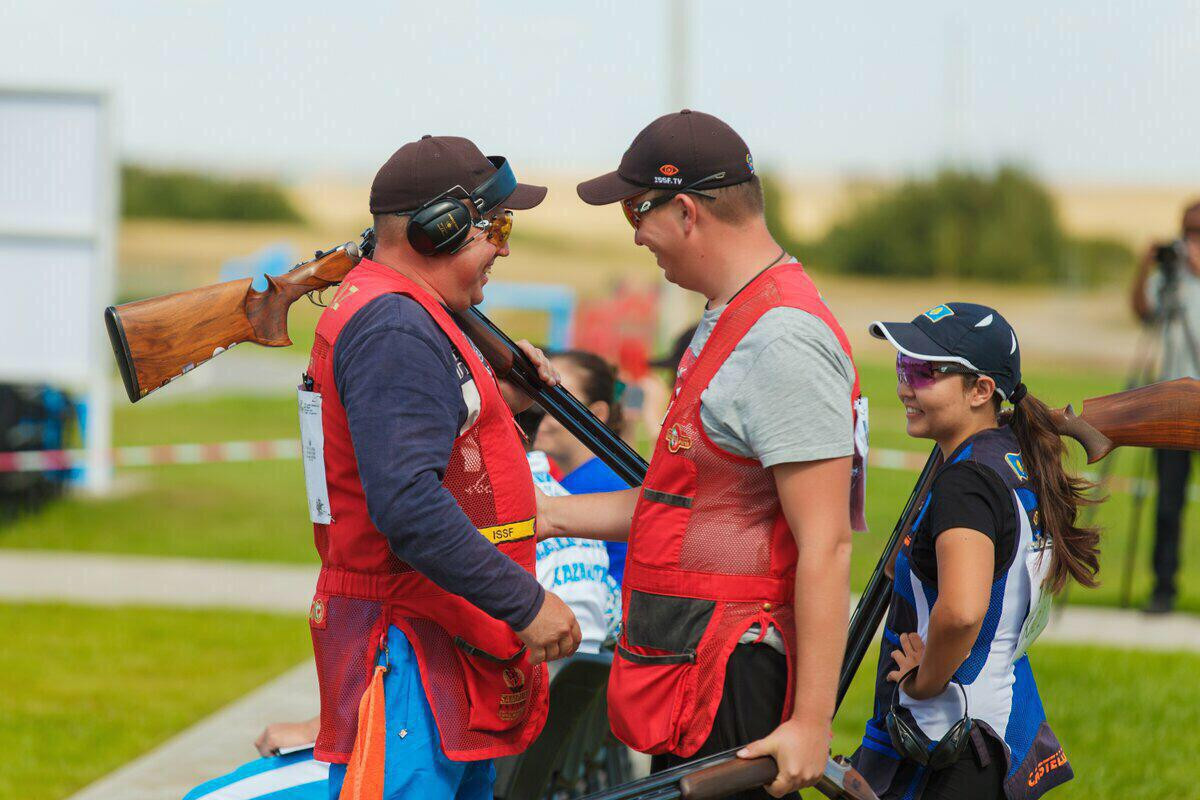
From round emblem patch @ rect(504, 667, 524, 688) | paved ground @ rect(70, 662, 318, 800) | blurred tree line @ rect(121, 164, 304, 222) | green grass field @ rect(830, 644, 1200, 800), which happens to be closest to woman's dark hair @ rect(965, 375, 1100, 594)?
round emblem patch @ rect(504, 667, 524, 688)

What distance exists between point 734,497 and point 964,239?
155ft

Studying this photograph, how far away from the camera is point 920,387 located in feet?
10.8

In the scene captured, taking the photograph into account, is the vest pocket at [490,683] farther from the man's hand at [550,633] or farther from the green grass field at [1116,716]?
the green grass field at [1116,716]

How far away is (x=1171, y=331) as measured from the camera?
7.95m

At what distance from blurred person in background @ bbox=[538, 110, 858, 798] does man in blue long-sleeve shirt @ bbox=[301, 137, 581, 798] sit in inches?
9.1

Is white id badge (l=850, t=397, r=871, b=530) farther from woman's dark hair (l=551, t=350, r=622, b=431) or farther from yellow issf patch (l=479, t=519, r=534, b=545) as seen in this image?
woman's dark hair (l=551, t=350, r=622, b=431)

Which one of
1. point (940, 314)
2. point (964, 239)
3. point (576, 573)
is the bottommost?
point (964, 239)

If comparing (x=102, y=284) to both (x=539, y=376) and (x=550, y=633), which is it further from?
(x=550, y=633)

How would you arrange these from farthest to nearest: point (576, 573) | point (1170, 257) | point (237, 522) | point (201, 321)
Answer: point (237, 522) < point (1170, 257) < point (576, 573) < point (201, 321)

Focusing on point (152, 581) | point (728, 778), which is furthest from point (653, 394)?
point (728, 778)

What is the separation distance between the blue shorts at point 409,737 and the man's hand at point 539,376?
Result: 747 mm

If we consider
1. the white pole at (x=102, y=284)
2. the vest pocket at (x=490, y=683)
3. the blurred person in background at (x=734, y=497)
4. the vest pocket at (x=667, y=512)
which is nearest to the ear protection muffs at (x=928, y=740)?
the blurred person in background at (x=734, y=497)

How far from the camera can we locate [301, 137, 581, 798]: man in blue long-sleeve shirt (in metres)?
2.72

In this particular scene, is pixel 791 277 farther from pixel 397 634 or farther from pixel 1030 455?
pixel 397 634
